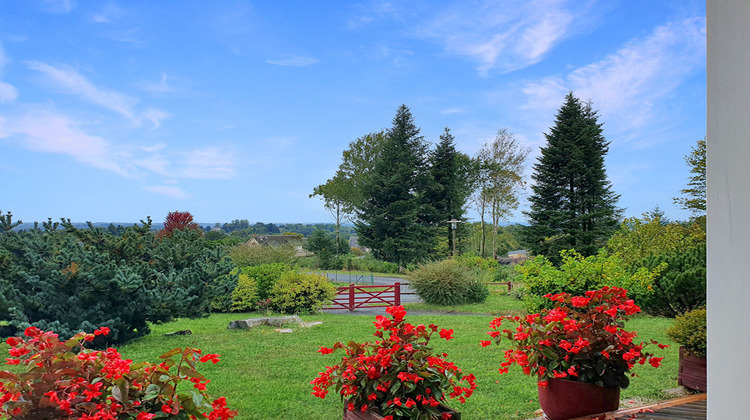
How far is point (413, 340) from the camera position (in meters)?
2.45

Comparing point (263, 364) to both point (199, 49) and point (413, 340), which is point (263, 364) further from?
point (199, 49)

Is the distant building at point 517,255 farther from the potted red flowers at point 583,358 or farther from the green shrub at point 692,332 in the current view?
the potted red flowers at point 583,358

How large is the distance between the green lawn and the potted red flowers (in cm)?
97

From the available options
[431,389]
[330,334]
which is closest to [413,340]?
[431,389]

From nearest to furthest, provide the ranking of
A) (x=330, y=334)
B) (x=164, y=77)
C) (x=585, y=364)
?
1. (x=585, y=364)
2. (x=330, y=334)
3. (x=164, y=77)

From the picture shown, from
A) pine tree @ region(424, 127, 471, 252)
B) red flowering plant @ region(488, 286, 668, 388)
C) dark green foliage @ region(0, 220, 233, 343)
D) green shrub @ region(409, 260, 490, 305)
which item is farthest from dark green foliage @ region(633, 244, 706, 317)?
pine tree @ region(424, 127, 471, 252)

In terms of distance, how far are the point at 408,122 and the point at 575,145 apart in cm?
1036

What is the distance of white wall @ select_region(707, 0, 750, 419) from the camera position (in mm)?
1109

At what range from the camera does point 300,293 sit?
11016mm

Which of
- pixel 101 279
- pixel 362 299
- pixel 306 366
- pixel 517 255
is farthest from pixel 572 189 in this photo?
pixel 101 279

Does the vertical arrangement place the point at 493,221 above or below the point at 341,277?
above

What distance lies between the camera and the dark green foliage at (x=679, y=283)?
7.62m

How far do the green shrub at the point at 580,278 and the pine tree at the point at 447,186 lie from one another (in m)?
17.3

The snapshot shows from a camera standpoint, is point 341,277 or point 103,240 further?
point 341,277
